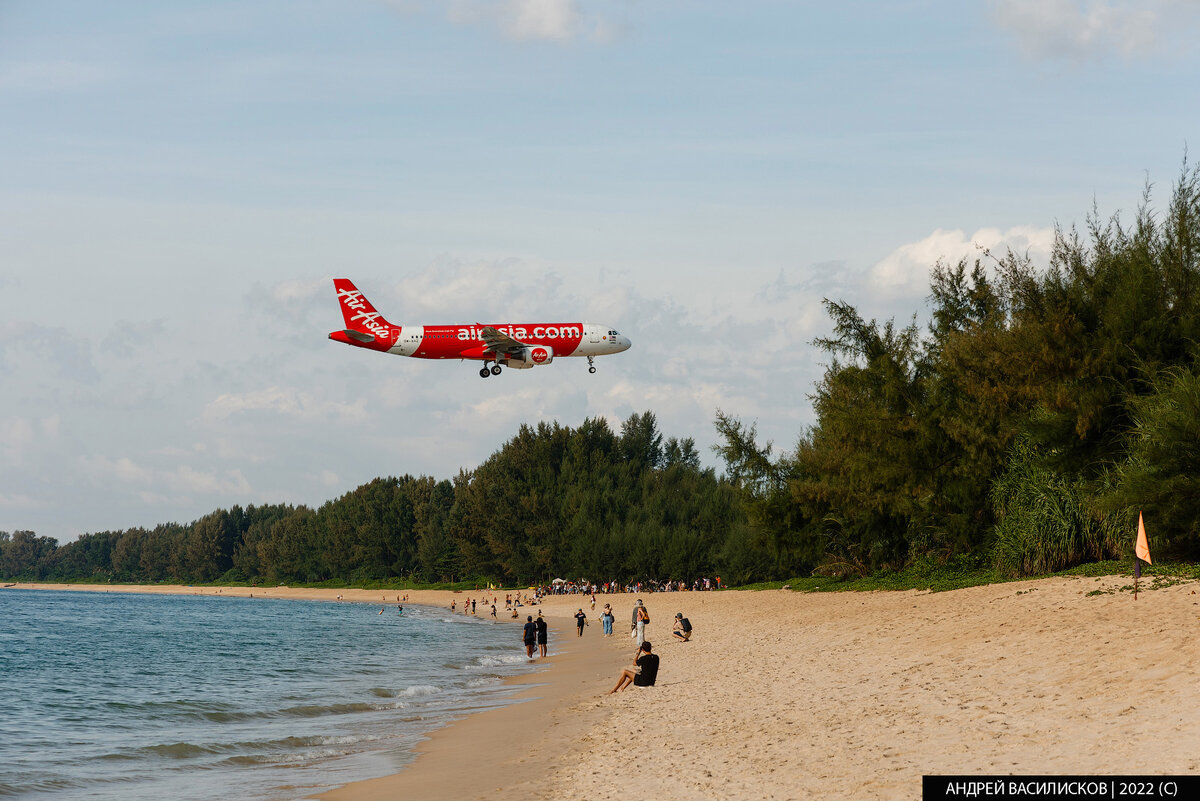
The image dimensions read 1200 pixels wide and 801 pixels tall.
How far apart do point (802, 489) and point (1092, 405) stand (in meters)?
20.6

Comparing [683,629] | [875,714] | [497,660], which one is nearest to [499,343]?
[497,660]

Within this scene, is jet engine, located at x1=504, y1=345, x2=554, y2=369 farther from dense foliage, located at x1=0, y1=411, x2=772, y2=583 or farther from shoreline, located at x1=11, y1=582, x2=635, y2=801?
dense foliage, located at x1=0, y1=411, x2=772, y2=583

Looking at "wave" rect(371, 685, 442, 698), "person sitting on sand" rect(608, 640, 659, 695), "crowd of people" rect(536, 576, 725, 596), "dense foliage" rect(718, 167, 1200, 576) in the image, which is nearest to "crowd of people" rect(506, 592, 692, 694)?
"person sitting on sand" rect(608, 640, 659, 695)

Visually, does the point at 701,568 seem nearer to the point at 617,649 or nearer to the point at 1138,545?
the point at 617,649

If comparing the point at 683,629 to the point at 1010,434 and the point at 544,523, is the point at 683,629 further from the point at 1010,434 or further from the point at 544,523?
the point at 544,523

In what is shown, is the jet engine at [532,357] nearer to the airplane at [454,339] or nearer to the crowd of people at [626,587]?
the airplane at [454,339]

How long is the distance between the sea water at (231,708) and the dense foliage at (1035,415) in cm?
1717

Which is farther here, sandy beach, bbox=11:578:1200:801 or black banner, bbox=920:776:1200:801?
sandy beach, bbox=11:578:1200:801

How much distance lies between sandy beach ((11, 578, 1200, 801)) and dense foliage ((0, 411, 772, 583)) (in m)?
42.7

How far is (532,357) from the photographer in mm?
46781

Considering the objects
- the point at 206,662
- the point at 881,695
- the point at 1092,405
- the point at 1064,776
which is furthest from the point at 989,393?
the point at 206,662

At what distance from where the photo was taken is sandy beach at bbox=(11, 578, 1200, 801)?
11031 millimetres

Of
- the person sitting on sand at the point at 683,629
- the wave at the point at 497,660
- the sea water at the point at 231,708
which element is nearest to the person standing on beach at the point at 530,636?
the wave at the point at 497,660

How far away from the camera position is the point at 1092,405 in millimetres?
30500
